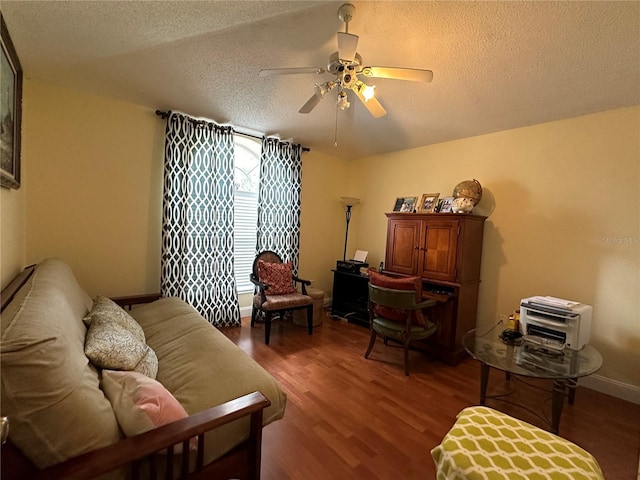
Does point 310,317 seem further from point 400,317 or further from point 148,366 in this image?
point 148,366

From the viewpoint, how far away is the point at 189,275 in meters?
3.24

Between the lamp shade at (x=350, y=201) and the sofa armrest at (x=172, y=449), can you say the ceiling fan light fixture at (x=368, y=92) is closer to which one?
the sofa armrest at (x=172, y=449)

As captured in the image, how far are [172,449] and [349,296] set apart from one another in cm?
343

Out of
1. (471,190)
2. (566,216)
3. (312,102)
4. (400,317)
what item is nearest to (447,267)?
(400,317)

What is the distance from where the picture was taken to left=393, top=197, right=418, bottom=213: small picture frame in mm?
3822

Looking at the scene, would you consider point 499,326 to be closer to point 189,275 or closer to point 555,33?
point 555,33

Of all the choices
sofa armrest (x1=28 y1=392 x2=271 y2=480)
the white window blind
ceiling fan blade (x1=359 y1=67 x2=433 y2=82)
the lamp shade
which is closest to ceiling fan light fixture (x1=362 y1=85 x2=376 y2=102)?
ceiling fan blade (x1=359 y1=67 x2=433 y2=82)

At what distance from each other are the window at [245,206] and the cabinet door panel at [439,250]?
2222 millimetres

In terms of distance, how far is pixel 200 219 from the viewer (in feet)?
10.8

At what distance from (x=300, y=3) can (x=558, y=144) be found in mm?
2730

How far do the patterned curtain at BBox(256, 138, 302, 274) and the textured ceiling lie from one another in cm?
93

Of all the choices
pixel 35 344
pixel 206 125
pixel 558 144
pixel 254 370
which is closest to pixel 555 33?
pixel 558 144

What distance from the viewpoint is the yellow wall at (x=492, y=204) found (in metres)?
2.44

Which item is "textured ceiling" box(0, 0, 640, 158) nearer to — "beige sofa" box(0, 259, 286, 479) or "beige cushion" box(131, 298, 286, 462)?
"beige sofa" box(0, 259, 286, 479)
